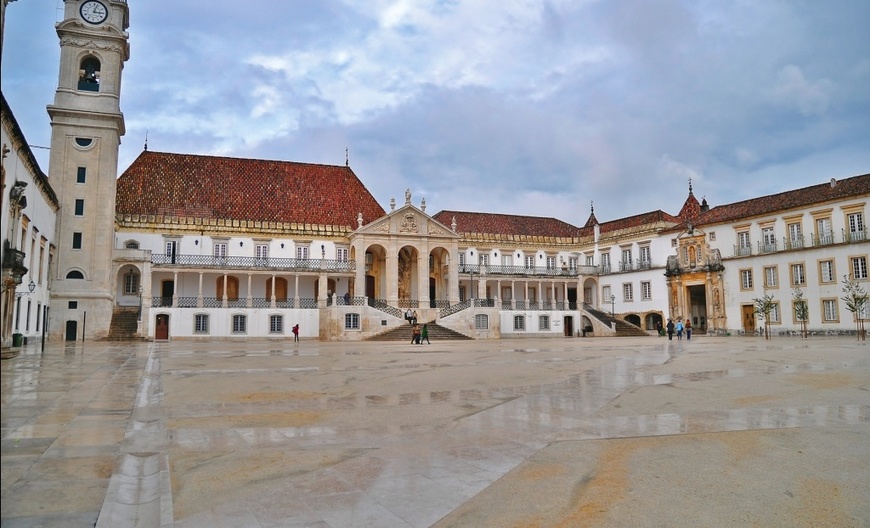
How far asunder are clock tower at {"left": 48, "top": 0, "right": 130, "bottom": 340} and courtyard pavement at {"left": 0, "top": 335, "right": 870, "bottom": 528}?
25.7 meters

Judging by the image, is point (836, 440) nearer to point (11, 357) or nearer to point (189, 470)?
point (189, 470)

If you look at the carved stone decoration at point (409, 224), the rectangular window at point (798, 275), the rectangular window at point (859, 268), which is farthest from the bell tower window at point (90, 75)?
the rectangular window at point (859, 268)

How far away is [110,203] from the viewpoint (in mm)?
34875

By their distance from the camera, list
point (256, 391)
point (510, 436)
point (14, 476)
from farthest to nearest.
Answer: point (256, 391), point (510, 436), point (14, 476)

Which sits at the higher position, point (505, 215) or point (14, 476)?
point (505, 215)

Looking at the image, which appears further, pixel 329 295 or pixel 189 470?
pixel 329 295

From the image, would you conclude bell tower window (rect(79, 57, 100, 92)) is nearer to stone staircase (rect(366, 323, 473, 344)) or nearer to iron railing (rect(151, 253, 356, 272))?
iron railing (rect(151, 253, 356, 272))

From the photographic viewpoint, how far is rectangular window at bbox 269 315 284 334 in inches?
1501

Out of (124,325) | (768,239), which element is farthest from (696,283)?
(124,325)

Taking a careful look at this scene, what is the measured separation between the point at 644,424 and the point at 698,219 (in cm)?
4262

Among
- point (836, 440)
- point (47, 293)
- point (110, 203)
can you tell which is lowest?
point (836, 440)

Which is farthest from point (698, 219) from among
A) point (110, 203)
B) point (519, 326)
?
point (110, 203)

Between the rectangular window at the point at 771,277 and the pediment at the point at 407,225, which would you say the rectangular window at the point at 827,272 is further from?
the pediment at the point at 407,225

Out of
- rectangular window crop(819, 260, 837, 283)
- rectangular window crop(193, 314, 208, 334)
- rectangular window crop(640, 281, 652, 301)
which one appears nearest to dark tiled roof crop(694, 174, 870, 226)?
rectangular window crop(819, 260, 837, 283)
